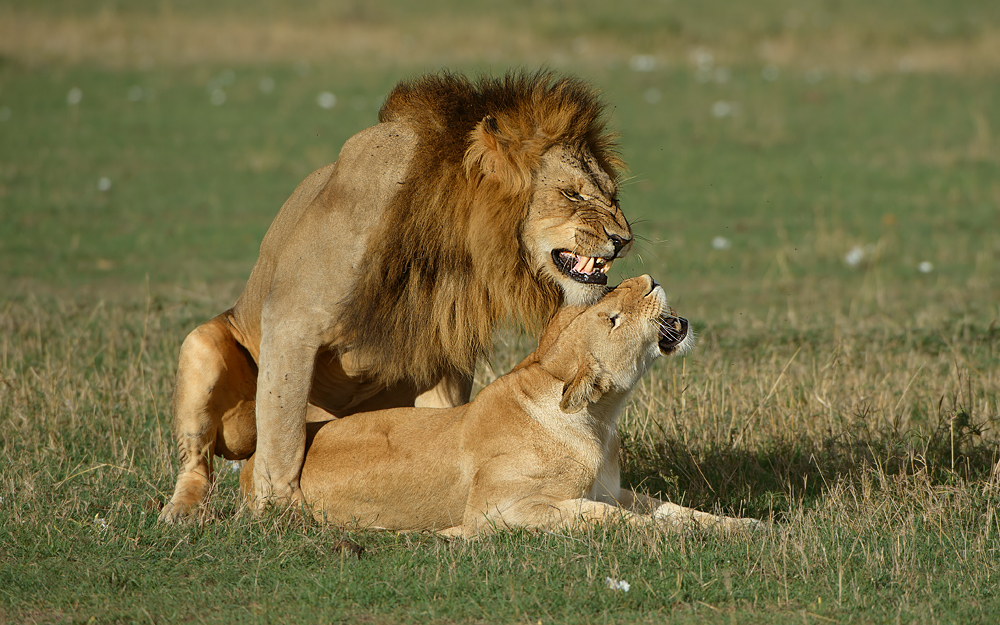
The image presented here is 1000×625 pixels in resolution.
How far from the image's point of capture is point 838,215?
39.7 feet

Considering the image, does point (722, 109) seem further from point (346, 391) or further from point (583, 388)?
point (583, 388)

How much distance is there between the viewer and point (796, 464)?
5.27 meters

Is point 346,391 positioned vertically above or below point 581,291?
below

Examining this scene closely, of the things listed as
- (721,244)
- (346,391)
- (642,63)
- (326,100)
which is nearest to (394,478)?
(346,391)

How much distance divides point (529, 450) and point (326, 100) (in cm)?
1349

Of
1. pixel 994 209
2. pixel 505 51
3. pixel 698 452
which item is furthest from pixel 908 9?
pixel 698 452

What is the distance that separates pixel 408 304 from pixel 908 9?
28.6 m

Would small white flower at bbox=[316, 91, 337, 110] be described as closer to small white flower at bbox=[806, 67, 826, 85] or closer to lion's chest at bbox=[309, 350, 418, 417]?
small white flower at bbox=[806, 67, 826, 85]

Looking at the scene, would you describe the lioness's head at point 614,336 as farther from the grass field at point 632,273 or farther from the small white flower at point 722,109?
the small white flower at point 722,109

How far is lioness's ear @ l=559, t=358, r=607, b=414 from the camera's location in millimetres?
4207

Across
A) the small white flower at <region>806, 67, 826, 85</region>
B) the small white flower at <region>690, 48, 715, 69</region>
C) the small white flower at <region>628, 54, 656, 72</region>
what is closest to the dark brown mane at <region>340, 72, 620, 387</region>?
the small white flower at <region>806, 67, 826, 85</region>

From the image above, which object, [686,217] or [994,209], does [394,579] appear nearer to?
[686,217]

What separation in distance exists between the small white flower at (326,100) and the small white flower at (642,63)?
17.5ft

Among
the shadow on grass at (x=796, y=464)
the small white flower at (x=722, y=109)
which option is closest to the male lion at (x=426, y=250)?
the shadow on grass at (x=796, y=464)
